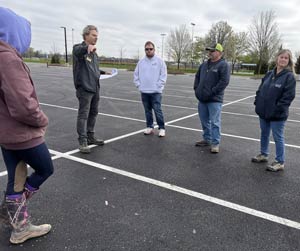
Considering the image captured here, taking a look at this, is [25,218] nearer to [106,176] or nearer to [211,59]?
[106,176]

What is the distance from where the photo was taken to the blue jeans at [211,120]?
5.21 meters

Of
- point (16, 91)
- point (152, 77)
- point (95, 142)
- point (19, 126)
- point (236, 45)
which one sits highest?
point (236, 45)

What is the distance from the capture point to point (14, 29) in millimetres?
2146

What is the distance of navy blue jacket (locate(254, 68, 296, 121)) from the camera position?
13.5 feet

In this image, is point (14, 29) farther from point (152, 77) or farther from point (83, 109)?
point (152, 77)

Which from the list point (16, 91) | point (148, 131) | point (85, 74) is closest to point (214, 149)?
point (148, 131)

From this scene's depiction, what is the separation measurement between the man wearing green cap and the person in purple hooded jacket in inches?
132

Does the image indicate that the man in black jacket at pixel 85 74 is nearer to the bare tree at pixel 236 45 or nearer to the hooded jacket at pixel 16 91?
the hooded jacket at pixel 16 91

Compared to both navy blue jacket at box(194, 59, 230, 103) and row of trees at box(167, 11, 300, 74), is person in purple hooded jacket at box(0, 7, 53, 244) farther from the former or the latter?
row of trees at box(167, 11, 300, 74)

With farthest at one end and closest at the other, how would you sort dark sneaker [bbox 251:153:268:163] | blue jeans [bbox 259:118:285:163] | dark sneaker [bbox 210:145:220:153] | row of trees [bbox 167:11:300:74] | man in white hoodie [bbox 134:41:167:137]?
row of trees [bbox 167:11:300:74] → man in white hoodie [bbox 134:41:167:137] → dark sneaker [bbox 210:145:220:153] → dark sneaker [bbox 251:153:268:163] → blue jeans [bbox 259:118:285:163]

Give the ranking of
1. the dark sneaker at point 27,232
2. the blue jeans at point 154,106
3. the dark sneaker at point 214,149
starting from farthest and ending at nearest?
the blue jeans at point 154,106 → the dark sneaker at point 214,149 → the dark sneaker at point 27,232

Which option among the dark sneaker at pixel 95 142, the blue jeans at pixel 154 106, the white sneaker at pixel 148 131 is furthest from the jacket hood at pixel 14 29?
the white sneaker at pixel 148 131

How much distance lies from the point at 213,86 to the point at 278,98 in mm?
1215

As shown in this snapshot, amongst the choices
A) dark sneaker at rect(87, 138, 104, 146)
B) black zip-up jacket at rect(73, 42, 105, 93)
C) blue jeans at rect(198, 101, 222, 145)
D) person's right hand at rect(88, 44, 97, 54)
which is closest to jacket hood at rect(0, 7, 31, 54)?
person's right hand at rect(88, 44, 97, 54)
